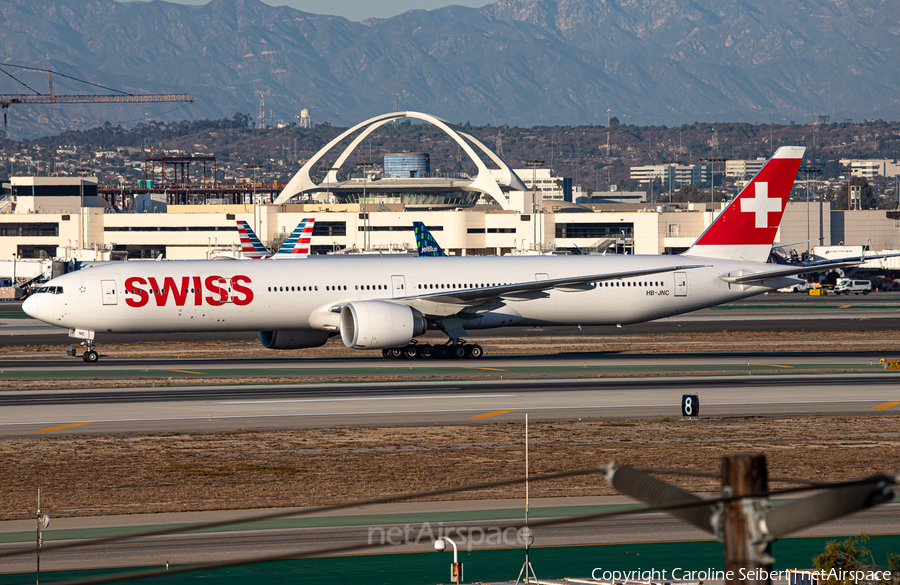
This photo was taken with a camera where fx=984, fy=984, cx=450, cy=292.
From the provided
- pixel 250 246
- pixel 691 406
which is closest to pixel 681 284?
pixel 691 406

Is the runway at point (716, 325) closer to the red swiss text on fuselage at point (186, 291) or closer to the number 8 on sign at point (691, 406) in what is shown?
the red swiss text on fuselage at point (186, 291)

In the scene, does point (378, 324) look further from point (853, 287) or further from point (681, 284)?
point (853, 287)

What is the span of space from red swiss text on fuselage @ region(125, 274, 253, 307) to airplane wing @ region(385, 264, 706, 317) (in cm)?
699

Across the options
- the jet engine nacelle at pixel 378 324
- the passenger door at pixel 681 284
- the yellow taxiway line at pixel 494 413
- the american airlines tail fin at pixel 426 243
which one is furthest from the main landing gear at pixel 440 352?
the american airlines tail fin at pixel 426 243

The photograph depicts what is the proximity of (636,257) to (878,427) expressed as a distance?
20696 mm

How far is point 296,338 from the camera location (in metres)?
45.5

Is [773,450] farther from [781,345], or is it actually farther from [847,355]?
[781,345]

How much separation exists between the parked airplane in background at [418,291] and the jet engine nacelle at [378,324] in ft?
0.17

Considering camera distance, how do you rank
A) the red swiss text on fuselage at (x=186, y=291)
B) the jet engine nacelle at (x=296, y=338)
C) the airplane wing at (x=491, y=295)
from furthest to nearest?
the jet engine nacelle at (x=296, y=338), the airplane wing at (x=491, y=295), the red swiss text on fuselage at (x=186, y=291)

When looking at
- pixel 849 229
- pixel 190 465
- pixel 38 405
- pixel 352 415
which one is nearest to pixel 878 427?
pixel 352 415

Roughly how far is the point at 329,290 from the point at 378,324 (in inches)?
145

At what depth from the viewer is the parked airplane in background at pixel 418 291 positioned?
42469 mm

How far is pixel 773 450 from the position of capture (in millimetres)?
25047

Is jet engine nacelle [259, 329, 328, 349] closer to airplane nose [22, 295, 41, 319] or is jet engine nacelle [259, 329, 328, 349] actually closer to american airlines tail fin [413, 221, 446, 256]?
airplane nose [22, 295, 41, 319]
